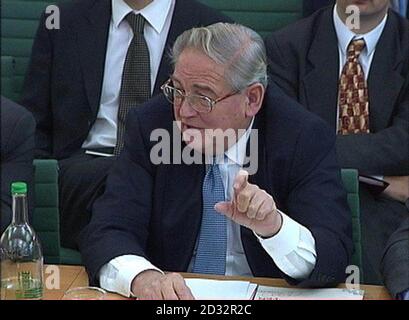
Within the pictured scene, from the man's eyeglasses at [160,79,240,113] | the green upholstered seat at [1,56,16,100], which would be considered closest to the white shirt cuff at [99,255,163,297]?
the man's eyeglasses at [160,79,240,113]

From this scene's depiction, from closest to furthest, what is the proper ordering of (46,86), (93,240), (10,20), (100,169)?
1. (93,240)
2. (100,169)
3. (46,86)
4. (10,20)

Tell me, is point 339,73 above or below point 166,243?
above

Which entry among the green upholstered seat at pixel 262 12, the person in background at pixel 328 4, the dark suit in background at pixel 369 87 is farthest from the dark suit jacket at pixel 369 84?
the green upholstered seat at pixel 262 12

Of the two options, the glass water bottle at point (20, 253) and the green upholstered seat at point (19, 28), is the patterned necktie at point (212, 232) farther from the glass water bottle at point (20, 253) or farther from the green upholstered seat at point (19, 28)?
the green upholstered seat at point (19, 28)

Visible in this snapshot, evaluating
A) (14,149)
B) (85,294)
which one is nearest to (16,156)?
(14,149)

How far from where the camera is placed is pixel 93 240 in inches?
72.1

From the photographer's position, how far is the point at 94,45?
2.74 meters

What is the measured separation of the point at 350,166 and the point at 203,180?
31.8 inches

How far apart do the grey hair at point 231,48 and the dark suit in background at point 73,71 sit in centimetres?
84

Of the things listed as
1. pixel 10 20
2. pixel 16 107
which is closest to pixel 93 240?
pixel 16 107
